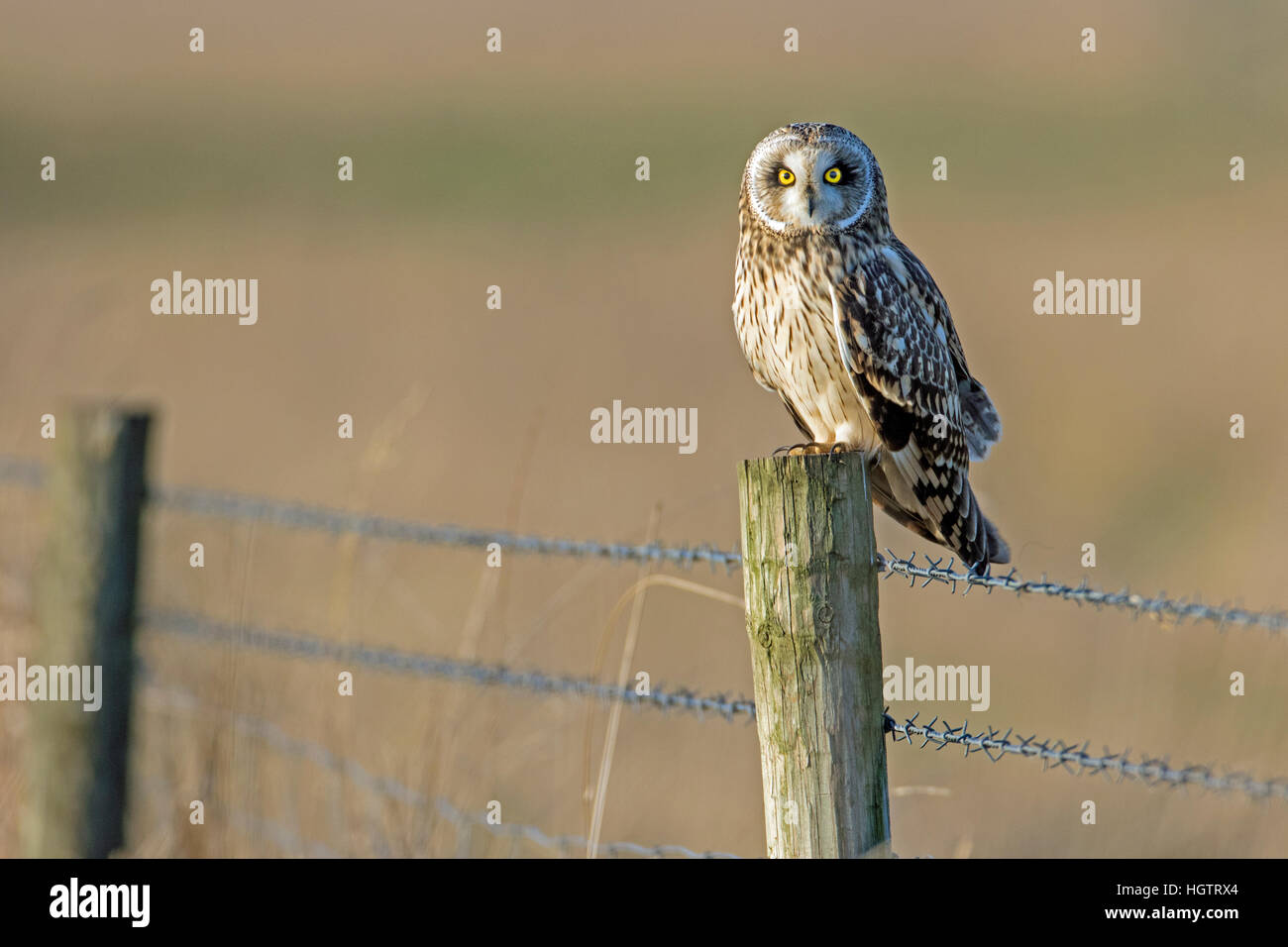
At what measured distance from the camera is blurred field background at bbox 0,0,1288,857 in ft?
15.9

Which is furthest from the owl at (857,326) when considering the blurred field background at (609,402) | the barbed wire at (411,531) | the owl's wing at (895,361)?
the blurred field background at (609,402)

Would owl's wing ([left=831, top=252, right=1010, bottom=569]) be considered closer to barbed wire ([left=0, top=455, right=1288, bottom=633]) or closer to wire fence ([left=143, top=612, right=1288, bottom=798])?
barbed wire ([left=0, top=455, right=1288, bottom=633])

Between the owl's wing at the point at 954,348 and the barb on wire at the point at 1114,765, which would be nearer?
the barb on wire at the point at 1114,765

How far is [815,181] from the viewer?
4.15 metres

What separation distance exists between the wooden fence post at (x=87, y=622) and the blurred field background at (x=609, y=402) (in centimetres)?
18

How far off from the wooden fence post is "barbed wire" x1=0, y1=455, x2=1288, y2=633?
163 millimetres

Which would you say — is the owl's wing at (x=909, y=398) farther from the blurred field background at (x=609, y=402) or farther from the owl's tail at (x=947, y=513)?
the blurred field background at (x=609, y=402)

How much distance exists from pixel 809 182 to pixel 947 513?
104 cm

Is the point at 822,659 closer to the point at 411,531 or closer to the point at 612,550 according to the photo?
the point at 612,550

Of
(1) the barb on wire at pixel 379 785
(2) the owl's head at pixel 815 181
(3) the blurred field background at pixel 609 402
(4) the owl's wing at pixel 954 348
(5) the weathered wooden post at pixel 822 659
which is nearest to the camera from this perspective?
(5) the weathered wooden post at pixel 822 659

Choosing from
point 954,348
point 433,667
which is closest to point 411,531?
point 433,667

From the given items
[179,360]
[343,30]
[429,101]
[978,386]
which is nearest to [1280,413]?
[978,386]

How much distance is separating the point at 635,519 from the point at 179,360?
6358 mm

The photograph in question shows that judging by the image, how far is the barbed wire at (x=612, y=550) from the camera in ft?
8.80
